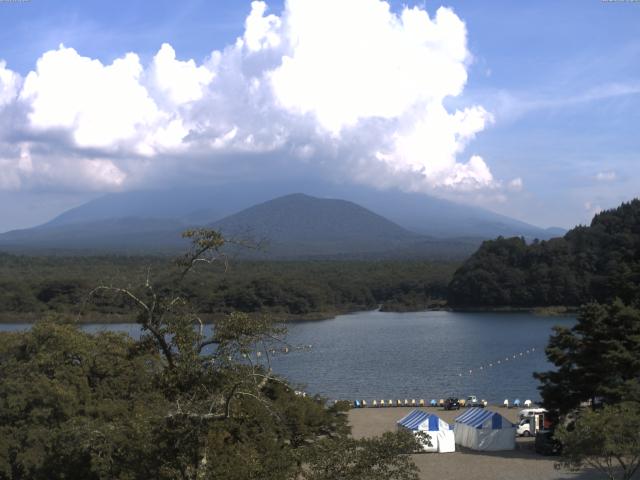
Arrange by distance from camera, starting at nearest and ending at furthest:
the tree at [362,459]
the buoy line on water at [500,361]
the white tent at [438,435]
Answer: the tree at [362,459]
the white tent at [438,435]
the buoy line on water at [500,361]

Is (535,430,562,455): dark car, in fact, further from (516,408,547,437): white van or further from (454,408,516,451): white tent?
(516,408,547,437): white van

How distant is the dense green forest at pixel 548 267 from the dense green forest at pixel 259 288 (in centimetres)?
438

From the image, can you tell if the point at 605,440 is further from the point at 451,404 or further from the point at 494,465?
the point at 451,404

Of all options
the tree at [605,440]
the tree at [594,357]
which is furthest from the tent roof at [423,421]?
the tree at [605,440]

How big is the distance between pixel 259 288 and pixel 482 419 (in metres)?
37.9

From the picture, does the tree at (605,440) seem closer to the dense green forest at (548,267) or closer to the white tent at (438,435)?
the white tent at (438,435)

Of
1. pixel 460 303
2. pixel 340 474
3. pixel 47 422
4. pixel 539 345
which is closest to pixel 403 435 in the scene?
pixel 340 474

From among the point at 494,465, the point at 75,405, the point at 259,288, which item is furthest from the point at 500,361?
the point at 259,288

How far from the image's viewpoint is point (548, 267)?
187ft

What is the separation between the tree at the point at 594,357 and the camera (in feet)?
45.3

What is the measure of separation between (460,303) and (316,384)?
33.8m

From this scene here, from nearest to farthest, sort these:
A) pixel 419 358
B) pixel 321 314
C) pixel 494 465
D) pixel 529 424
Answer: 1. pixel 494 465
2. pixel 529 424
3. pixel 419 358
4. pixel 321 314

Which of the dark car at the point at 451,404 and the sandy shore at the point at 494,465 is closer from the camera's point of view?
the sandy shore at the point at 494,465

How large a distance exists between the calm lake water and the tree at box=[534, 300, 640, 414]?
580cm
